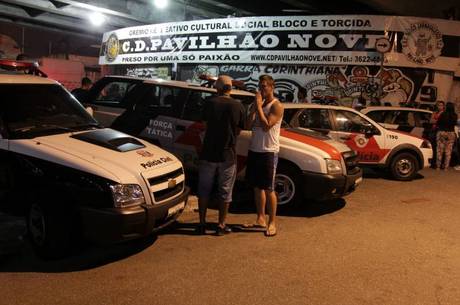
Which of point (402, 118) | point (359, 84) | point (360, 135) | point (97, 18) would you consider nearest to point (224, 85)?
point (360, 135)

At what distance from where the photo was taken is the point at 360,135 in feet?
32.7

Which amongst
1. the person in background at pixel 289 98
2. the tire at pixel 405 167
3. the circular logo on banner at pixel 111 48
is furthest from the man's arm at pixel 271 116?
the circular logo on banner at pixel 111 48

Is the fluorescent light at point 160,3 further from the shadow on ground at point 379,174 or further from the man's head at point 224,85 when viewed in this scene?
the man's head at point 224,85

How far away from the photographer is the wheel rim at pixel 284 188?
23.2 ft

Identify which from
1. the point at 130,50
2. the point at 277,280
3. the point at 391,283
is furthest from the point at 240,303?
the point at 130,50

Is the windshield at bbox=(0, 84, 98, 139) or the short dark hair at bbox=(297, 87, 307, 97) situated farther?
the short dark hair at bbox=(297, 87, 307, 97)

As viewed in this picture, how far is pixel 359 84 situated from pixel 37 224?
1137 cm

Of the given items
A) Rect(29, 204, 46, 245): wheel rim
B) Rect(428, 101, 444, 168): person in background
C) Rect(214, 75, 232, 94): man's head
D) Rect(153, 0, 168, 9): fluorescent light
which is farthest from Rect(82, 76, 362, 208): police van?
Rect(153, 0, 168, 9): fluorescent light

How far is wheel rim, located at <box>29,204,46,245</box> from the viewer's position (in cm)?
477

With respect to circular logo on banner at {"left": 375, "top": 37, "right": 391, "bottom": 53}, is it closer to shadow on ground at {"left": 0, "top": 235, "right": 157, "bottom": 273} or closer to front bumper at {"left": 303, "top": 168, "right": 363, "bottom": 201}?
front bumper at {"left": 303, "top": 168, "right": 363, "bottom": 201}

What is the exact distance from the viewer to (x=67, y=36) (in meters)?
29.4

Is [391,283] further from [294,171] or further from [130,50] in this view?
[130,50]

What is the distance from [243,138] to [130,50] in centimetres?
1382

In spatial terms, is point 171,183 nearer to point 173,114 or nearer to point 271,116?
point 271,116
